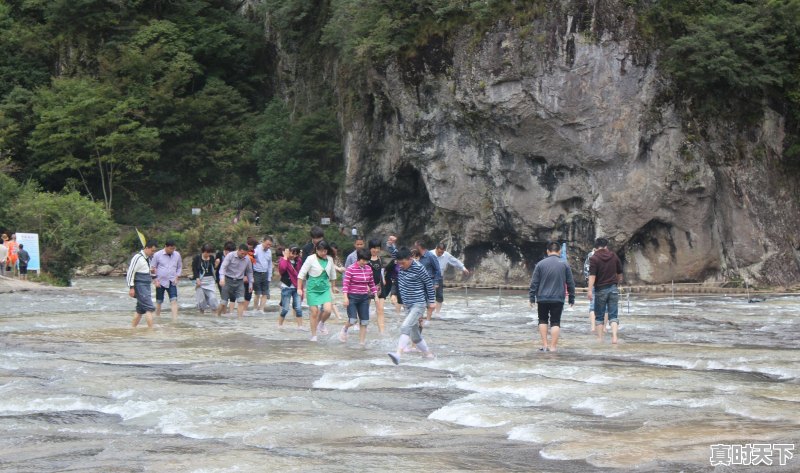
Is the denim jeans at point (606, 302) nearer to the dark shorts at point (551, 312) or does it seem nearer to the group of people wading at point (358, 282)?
the group of people wading at point (358, 282)

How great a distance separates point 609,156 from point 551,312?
783 inches

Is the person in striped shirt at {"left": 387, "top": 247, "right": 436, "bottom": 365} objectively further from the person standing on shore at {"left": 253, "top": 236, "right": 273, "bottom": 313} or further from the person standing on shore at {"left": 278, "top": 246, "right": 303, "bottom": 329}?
the person standing on shore at {"left": 253, "top": 236, "right": 273, "bottom": 313}

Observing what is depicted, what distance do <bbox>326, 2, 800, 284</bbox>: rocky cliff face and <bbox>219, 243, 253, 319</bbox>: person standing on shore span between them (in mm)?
16322

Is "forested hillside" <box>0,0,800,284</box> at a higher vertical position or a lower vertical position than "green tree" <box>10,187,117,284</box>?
higher

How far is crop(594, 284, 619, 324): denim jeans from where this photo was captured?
15828mm

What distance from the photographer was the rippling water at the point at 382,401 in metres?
7.91

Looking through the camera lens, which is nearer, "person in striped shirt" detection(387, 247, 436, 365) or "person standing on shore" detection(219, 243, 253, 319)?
"person in striped shirt" detection(387, 247, 436, 365)

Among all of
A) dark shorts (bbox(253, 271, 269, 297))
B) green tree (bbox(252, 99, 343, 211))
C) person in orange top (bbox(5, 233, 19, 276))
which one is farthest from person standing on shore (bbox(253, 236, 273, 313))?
green tree (bbox(252, 99, 343, 211))

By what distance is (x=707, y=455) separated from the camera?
7512 millimetres

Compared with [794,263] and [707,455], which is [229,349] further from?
[794,263]

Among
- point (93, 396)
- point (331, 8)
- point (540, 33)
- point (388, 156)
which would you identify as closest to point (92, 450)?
point (93, 396)

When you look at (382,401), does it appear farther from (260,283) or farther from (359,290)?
(260,283)

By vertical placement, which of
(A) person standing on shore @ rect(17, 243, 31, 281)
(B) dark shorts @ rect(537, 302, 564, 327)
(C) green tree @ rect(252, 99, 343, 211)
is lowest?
(B) dark shorts @ rect(537, 302, 564, 327)

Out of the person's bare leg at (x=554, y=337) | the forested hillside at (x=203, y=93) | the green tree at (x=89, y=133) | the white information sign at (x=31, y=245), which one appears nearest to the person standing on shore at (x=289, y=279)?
the person's bare leg at (x=554, y=337)
